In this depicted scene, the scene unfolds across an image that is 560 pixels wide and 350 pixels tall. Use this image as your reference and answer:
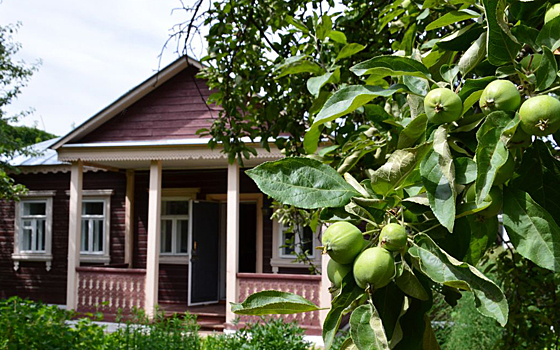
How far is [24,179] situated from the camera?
44.5ft

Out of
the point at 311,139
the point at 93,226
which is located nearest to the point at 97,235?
the point at 93,226

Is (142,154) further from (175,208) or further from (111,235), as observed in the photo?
(111,235)

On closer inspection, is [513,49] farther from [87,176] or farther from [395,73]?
[87,176]

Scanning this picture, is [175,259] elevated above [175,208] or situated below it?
below

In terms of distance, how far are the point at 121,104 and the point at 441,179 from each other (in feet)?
36.9

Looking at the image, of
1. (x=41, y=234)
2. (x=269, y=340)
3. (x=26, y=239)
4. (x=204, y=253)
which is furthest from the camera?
(x=26, y=239)

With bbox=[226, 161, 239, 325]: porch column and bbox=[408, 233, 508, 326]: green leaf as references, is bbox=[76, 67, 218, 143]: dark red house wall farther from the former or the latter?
bbox=[408, 233, 508, 326]: green leaf

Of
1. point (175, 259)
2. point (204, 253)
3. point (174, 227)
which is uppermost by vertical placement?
point (174, 227)

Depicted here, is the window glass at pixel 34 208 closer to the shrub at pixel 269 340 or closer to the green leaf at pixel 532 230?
the shrub at pixel 269 340

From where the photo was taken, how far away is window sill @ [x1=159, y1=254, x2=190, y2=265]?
487 inches

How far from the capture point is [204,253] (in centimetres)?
1244

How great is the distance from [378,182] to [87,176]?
13457 millimetres

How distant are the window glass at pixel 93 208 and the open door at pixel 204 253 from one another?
250 cm

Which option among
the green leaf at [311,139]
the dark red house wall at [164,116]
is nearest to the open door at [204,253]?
the dark red house wall at [164,116]
